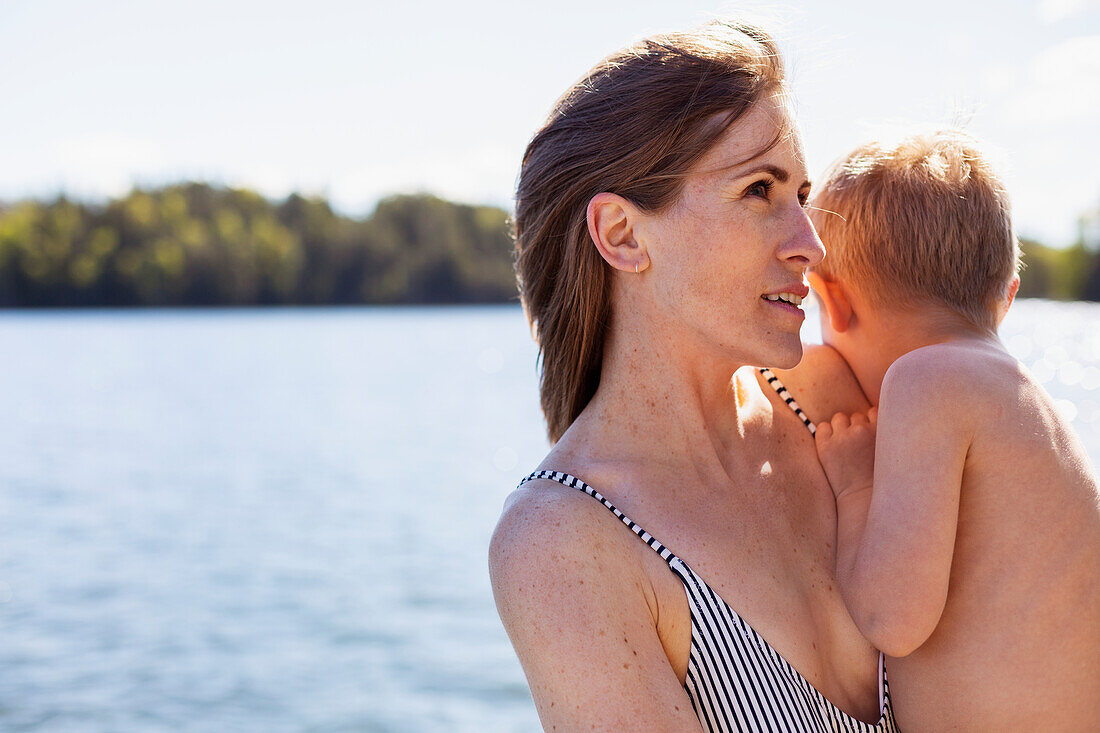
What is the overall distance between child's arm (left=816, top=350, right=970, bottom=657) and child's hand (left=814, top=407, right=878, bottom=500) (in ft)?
0.32

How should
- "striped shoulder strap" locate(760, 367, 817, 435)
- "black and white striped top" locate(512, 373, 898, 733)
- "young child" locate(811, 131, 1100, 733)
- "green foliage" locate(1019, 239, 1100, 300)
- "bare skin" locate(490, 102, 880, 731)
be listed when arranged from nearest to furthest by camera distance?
"bare skin" locate(490, 102, 880, 731)
"black and white striped top" locate(512, 373, 898, 733)
"young child" locate(811, 131, 1100, 733)
"striped shoulder strap" locate(760, 367, 817, 435)
"green foliage" locate(1019, 239, 1100, 300)

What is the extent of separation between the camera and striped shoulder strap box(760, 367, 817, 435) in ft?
6.71

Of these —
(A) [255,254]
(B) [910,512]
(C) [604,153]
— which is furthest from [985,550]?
(A) [255,254]

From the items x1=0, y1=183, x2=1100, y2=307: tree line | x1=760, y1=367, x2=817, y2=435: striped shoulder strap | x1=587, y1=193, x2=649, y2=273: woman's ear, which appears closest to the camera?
x1=587, y1=193, x2=649, y2=273: woman's ear

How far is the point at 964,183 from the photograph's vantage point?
1985 millimetres

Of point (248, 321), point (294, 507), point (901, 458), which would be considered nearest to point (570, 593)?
point (901, 458)

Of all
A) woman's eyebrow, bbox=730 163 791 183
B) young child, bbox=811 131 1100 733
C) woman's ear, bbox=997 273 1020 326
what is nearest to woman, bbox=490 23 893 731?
woman's eyebrow, bbox=730 163 791 183

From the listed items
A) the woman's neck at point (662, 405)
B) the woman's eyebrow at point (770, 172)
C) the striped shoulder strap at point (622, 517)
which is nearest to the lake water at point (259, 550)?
the woman's neck at point (662, 405)

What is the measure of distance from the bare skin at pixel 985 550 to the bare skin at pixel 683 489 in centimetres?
12

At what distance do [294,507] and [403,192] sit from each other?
58945mm

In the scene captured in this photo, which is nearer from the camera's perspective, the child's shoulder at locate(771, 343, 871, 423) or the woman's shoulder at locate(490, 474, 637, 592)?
the woman's shoulder at locate(490, 474, 637, 592)

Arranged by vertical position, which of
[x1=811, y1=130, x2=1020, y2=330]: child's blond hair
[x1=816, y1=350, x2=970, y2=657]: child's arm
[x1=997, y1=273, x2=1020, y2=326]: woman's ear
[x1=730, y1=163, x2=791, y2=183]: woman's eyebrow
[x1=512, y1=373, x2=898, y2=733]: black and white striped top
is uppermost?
[x1=730, y1=163, x2=791, y2=183]: woman's eyebrow

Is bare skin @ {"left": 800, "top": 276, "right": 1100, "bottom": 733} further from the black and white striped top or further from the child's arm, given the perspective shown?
the black and white striped top

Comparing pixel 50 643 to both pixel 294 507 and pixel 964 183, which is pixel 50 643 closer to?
pixel 294 507
